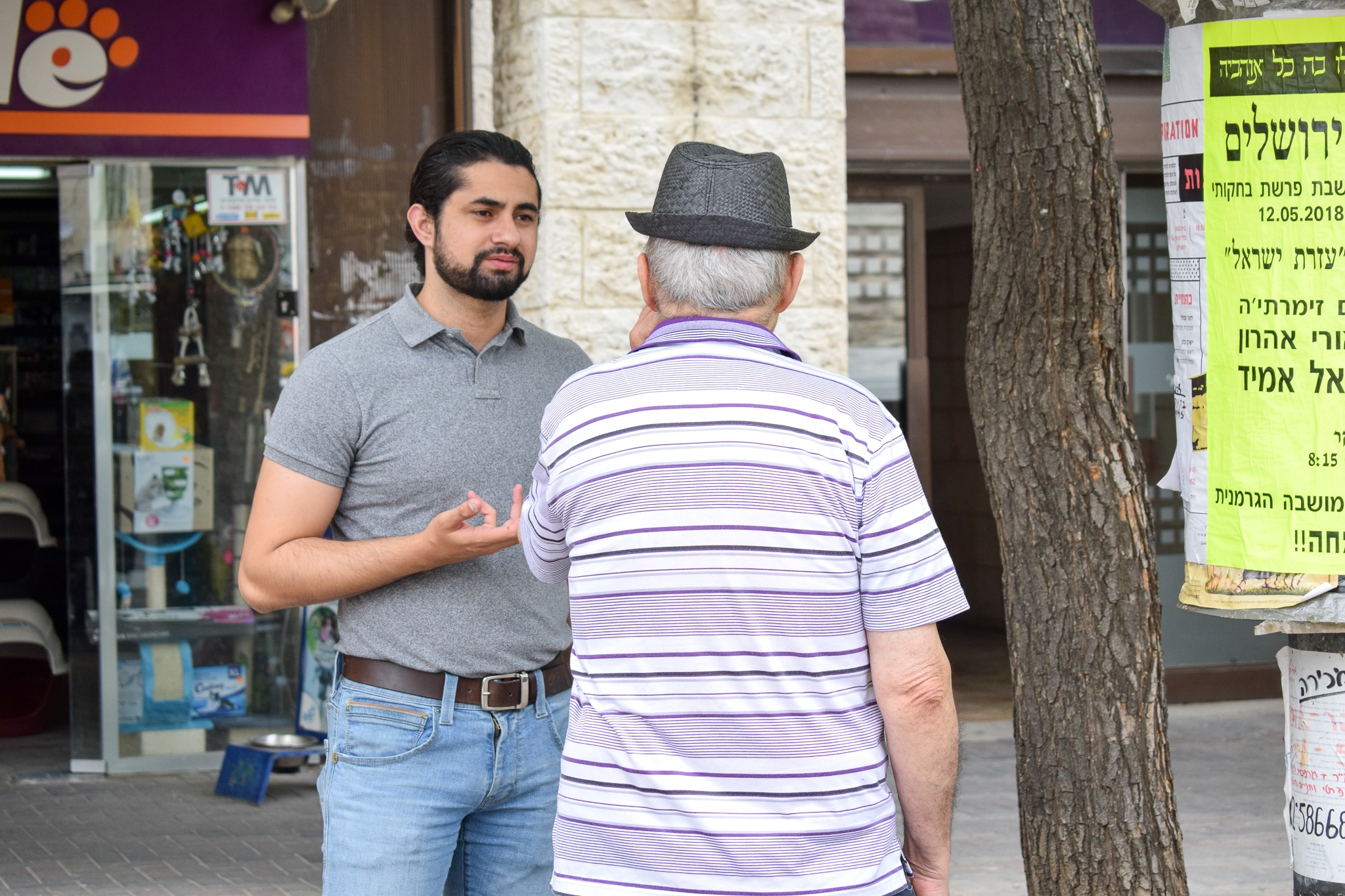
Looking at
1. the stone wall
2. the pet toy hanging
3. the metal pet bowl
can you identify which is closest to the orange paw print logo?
the pet toy hanging

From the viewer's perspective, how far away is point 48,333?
10109 mm

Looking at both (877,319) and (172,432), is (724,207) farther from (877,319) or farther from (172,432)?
(877,319)

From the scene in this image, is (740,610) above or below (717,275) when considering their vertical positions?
below

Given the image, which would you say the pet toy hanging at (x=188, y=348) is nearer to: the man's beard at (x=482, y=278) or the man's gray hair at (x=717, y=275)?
the man's beard at (x=482, y=278)

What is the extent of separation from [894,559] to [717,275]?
0.47m

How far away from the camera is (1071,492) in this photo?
3199 millimetres

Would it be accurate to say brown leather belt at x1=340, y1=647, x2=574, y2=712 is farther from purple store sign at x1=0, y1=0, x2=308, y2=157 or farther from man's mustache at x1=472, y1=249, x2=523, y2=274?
purple store sign at x1=0, y1=0, x2=308, y2=157

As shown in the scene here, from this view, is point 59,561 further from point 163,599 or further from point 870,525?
point 870,525

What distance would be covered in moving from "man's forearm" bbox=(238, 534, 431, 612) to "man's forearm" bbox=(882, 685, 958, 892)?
892 millimetres

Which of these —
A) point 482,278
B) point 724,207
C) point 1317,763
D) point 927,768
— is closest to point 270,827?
point 482,278

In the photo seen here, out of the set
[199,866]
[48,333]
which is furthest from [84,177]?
[48,333]

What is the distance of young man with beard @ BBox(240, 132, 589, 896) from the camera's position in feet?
8.43

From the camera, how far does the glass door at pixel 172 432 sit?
6.52 metres

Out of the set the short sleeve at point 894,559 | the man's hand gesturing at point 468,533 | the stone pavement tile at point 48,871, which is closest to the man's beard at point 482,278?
the man's hand gesturing at point 468,533
